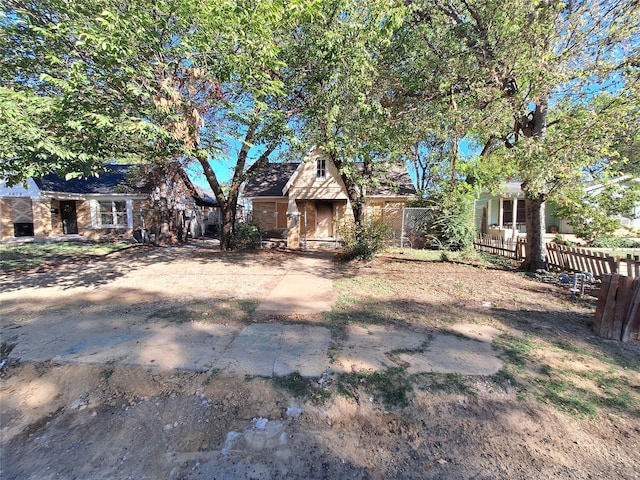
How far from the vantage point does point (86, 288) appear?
667cm

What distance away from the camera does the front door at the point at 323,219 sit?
17.6m

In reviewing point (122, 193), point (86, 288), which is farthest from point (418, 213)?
point (122, 193)

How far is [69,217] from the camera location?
1753 cm

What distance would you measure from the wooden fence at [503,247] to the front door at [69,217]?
22.7m

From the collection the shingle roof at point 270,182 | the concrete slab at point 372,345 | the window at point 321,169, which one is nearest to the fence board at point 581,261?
the concrete slab at point 372,345

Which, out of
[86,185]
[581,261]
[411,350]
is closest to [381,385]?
[411,350]

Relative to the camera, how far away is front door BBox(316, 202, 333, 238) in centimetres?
1761

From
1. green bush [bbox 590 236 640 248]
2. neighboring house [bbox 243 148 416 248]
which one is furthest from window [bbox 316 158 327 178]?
green bush [bbox 590 236 640 248]

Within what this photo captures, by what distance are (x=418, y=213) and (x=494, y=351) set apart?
33.9ft

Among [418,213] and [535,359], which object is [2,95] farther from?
[418,213]

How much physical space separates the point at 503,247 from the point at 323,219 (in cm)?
970

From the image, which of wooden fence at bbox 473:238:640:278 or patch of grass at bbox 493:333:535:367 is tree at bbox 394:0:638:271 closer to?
wooden fence at bbox 473:238:640:278

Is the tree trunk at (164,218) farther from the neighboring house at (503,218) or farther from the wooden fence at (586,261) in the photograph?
the neighboring house at (503,218)

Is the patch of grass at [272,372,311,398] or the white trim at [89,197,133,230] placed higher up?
the white trim at [89,197,133,230]
